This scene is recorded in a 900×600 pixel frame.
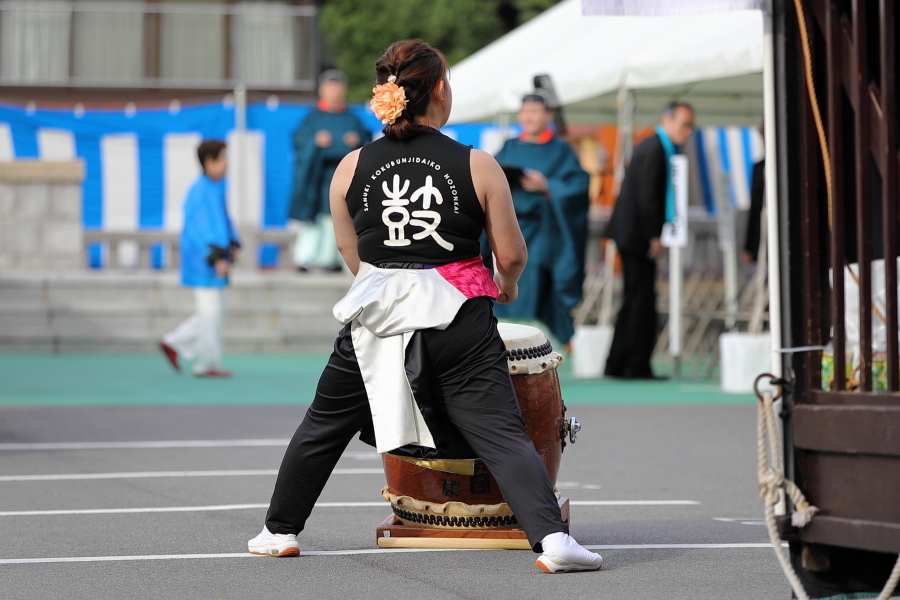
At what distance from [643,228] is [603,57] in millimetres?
1591

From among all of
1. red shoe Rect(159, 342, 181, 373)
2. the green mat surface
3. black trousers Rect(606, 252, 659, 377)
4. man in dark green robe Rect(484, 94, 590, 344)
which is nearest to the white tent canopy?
man in dark green robe Rect(484, 94, 590, 344)

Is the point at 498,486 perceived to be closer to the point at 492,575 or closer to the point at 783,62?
the point at 492,575

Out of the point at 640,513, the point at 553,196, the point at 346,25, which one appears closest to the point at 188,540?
the point at 640,513

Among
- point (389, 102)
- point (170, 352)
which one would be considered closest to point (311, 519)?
point (389, 102)

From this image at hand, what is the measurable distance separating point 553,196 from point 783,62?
7885mm

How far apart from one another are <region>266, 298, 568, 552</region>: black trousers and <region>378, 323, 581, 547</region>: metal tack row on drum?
270 millimetres

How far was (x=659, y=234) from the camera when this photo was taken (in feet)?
41.0

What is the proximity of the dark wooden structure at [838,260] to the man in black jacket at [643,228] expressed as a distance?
8.27 m

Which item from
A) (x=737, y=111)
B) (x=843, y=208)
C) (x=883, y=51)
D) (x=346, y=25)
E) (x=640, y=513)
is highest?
(x=346, y=25)

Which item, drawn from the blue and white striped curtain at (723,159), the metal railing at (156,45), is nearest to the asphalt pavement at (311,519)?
Answer: the blue and white striped curtain at (723,159)

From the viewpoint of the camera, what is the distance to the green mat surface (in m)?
11.1

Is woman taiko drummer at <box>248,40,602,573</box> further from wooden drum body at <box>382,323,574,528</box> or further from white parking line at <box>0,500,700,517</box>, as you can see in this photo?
white parking line at <box>0,500,700,517</box>

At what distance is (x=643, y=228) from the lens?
12539 mm

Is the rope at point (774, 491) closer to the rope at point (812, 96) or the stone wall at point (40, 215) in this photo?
the rope at point (812, 96)
